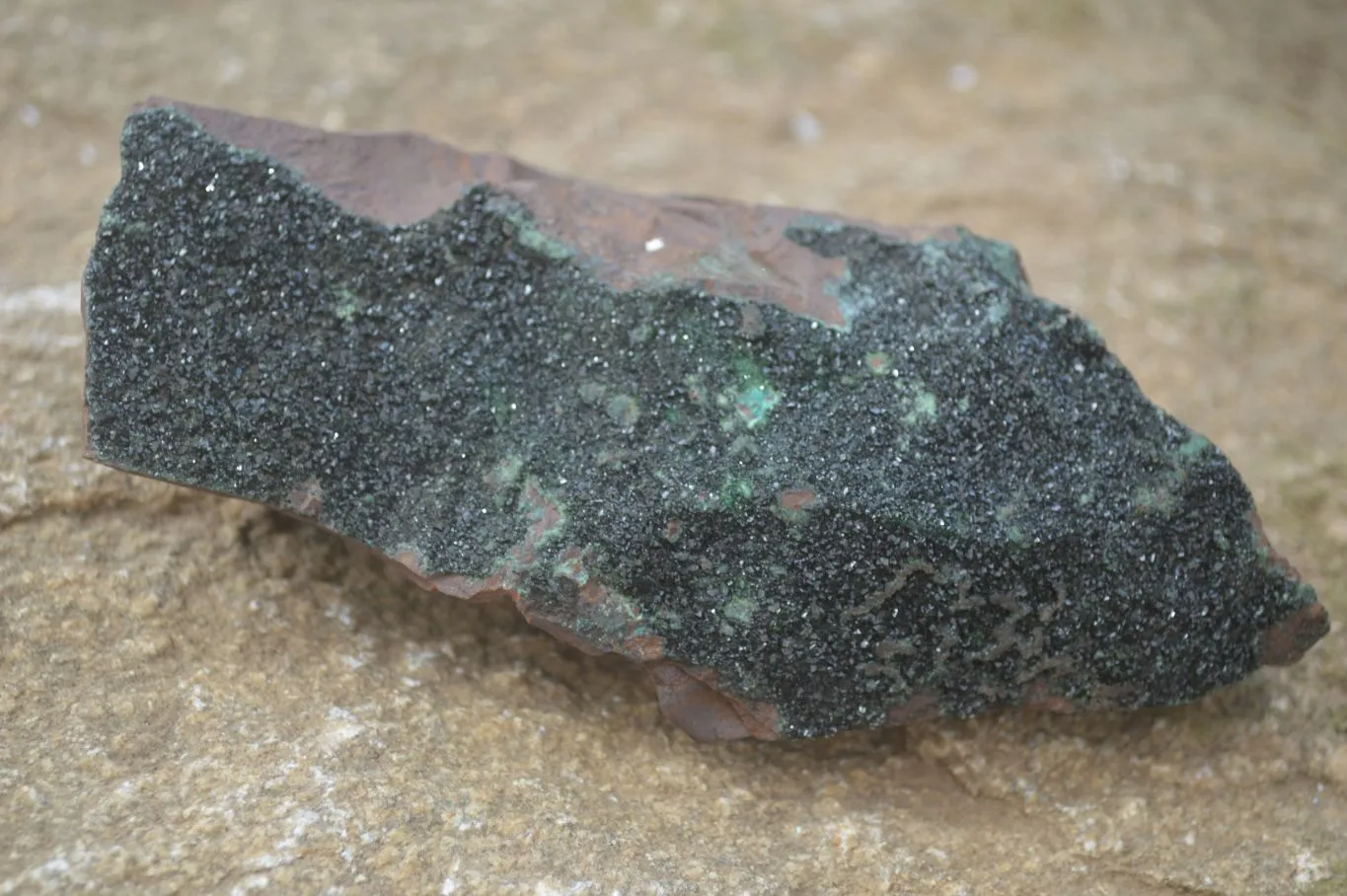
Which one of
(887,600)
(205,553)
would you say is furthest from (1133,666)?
(205,553)

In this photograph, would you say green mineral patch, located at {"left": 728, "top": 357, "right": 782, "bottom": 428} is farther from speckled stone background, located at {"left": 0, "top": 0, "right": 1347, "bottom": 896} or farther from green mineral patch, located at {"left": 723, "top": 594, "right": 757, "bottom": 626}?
speckled stone background, located at {"left": 0, "top": 0, "right": 1347, "bottom": 896}

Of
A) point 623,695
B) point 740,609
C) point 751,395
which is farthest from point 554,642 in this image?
point 751,395

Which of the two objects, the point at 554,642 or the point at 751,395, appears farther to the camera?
the point at 554,642

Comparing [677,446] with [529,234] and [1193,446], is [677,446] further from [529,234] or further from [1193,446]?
[1193,446]

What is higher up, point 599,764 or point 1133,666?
point 1133,666

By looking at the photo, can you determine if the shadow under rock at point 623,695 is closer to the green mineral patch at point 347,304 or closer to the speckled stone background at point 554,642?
the speckled stone background at point 554,642

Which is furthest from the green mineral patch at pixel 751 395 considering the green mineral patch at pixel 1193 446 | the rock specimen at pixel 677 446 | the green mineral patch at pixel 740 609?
the green mineral patch at pixel 1193 446

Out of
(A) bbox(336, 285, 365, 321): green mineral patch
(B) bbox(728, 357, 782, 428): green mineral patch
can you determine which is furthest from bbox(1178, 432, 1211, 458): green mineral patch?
(A) bbox(336, 285, 365, 321): green mineral patch

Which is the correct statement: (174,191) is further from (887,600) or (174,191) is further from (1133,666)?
(1133,666)
